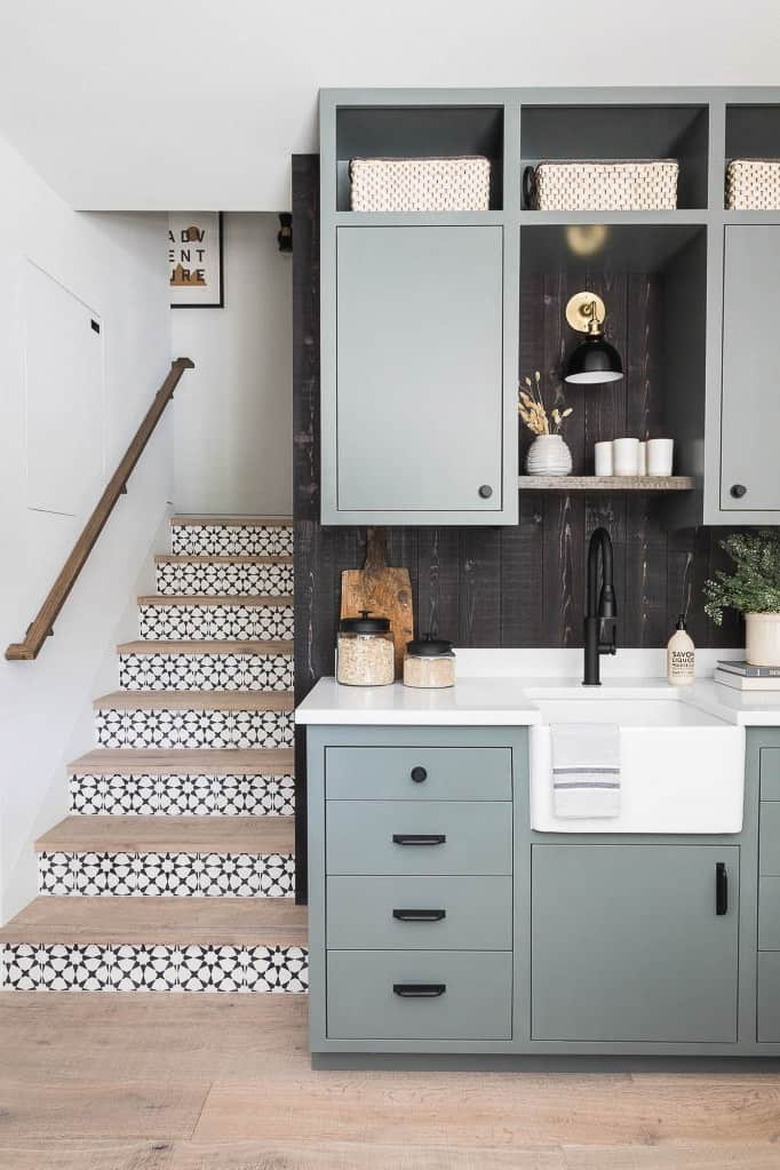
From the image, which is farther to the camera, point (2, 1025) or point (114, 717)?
point (114, 717)

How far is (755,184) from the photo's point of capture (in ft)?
7.21

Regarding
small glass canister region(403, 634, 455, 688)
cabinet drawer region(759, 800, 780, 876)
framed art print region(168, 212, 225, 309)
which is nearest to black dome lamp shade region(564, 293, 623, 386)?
small glass canister region(403, 634, 455, 688)

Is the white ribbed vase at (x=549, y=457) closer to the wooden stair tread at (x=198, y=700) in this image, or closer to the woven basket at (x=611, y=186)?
the woven basket at (x=611, y=186)

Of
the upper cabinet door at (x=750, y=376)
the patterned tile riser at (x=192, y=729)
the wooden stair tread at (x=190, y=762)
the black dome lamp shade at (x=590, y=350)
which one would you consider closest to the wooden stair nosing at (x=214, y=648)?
the patterned tile riser at (x=192, y=729)

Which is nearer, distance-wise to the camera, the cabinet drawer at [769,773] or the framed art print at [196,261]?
the cabinet drawer at [769,773]

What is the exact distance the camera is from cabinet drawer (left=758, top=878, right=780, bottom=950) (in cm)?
198

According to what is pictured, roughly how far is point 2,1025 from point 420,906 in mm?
1245

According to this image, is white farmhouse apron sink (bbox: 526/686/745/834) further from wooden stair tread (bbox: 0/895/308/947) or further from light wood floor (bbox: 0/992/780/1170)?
wooden stair tread (bbox: 0/895/308/947)

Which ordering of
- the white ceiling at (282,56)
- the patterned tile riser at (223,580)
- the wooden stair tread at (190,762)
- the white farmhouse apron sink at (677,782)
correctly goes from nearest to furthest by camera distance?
the white ceiling at (282,56) < the white farmhouse apron sink at (677,782) < the wooden stair tread at (190,762) < the patterned tile riser at (223,580)

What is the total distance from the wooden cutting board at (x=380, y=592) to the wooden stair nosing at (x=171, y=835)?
787 mm

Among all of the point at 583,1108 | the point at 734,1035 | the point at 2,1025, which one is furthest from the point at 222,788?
the point at 734,1035

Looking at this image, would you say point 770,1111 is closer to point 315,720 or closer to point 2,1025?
point 315,720

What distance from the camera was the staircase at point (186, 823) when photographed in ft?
7.80

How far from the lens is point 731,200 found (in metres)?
2.21
